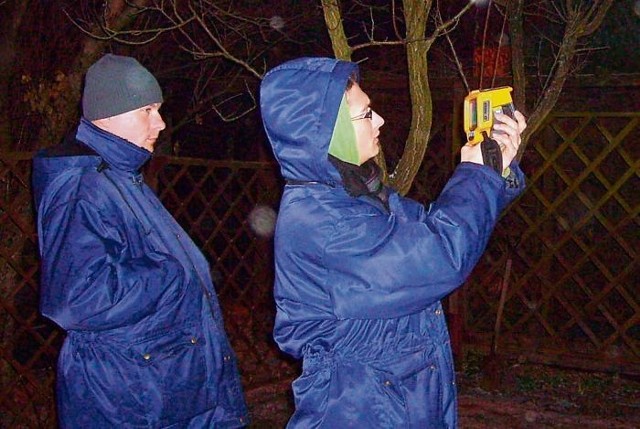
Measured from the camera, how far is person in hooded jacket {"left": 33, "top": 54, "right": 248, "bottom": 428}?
7.23ft

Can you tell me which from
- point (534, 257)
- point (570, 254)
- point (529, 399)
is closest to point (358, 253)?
point (529, 399)

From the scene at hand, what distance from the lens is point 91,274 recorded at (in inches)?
85.7

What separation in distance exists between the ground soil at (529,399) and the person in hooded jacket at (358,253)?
2788mm

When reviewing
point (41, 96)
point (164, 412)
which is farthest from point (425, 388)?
point (41, 96)

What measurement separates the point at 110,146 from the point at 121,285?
420 mm

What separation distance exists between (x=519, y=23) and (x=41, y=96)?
8.92ft

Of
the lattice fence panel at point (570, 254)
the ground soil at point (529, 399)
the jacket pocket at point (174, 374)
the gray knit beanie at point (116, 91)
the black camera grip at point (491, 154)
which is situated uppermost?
the gray knit beanie at point (116, 91)

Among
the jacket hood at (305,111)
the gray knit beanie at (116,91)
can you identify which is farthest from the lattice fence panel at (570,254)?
the jacket hood at (305,111)

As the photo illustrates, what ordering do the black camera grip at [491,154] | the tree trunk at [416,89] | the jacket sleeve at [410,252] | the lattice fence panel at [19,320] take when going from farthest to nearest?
1. the lattice fence panel at [19,320]
2. the tree trunk at [416,89]
3. the black camera grip at [491,154]
4. the jacket sleeve at [410,252]

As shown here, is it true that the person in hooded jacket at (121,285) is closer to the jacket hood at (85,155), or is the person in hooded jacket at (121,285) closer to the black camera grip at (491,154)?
the jacket hood at (85,155)

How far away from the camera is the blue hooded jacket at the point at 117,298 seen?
86.6 inches

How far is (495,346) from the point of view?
5.06 m

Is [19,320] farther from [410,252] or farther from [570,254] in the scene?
[570,254]

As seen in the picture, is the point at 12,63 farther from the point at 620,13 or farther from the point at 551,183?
the point at 620,13
